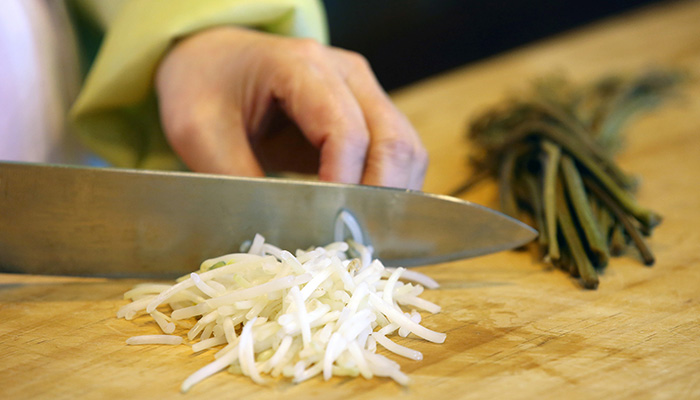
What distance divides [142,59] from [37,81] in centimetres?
26

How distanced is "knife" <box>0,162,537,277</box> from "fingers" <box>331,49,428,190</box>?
0.13 m

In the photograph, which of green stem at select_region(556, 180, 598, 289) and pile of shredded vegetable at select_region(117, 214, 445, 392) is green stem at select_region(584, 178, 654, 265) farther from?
pile of shredded vegetable at select_region(117, 214, 445, 392)

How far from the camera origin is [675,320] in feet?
3.35

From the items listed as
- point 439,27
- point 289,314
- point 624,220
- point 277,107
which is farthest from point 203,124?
point 439,27

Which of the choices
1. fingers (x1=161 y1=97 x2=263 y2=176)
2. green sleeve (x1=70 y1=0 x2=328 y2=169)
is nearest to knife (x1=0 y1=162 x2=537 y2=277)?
fingers (x1=161 y1=97 x2=263 y2=176)

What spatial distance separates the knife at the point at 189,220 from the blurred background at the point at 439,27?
230cm

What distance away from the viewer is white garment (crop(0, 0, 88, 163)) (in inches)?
55.3

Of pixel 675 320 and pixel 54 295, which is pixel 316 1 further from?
pixel 675 320

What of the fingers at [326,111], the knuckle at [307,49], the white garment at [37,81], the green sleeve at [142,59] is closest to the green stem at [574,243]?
the fingers at [326,111]

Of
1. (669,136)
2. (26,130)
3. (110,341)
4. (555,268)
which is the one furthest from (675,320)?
(26,130)

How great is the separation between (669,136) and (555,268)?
3.50 feet

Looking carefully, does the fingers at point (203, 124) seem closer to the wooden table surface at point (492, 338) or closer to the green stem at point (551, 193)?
the wooden table surface at point (492, 338)

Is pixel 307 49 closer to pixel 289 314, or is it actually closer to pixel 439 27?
pixel 289 314

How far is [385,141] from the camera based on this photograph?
1.27 meters
